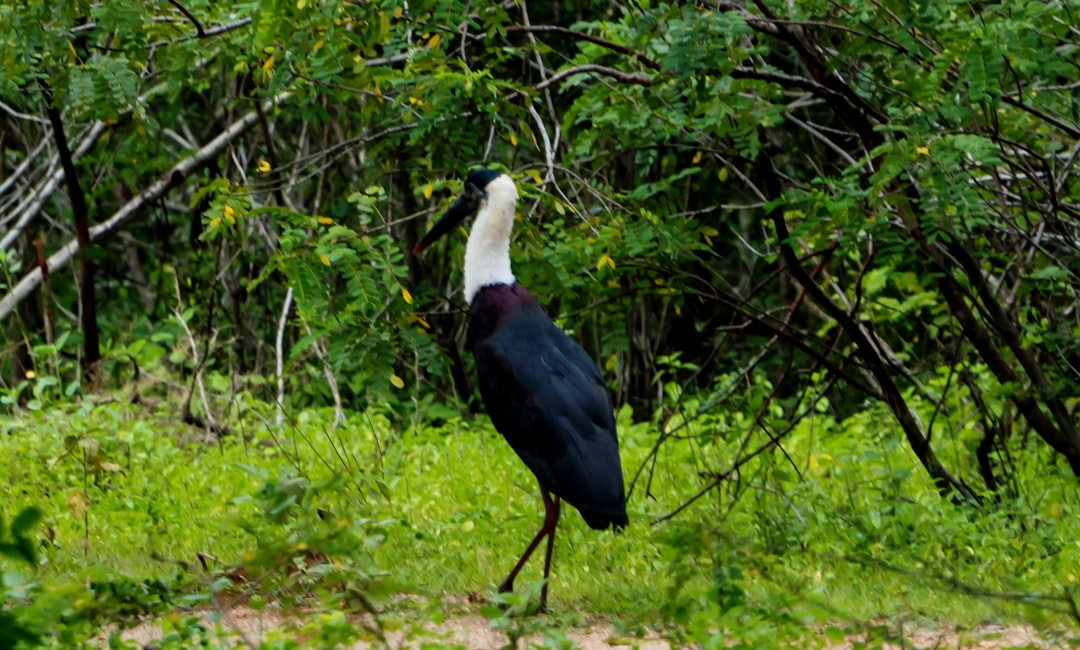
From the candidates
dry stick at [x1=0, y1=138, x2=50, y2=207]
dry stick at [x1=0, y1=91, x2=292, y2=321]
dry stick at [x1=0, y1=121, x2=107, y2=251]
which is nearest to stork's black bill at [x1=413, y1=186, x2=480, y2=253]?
dry stick at [x1=0, y1=91, x2=292, y2=321]

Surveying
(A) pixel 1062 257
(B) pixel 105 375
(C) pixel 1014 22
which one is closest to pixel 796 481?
(A) pixel 1062 257

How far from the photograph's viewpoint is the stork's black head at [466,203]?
5.95 meters

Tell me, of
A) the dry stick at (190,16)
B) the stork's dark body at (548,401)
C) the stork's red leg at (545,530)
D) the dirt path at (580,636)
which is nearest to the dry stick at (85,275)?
the dry stick at (190,16)

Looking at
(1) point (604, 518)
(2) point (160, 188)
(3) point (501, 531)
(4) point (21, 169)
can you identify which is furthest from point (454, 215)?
(4) point (21, 169)

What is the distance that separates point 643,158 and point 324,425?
246 cm

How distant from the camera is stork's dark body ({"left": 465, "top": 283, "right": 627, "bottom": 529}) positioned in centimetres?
527

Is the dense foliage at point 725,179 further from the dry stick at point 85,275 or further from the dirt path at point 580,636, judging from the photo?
the dirt path at point 580,636

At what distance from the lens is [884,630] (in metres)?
3.72

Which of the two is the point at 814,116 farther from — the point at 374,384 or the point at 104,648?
the point at 104,648

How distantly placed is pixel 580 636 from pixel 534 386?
0.98 metres

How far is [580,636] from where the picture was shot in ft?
16.1

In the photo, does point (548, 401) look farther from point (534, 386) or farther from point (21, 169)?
point (21, 169)

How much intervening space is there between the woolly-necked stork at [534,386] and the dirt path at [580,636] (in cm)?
30

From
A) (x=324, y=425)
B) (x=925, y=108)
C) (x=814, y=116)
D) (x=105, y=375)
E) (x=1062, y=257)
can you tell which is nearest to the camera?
(x=925, y=108)
